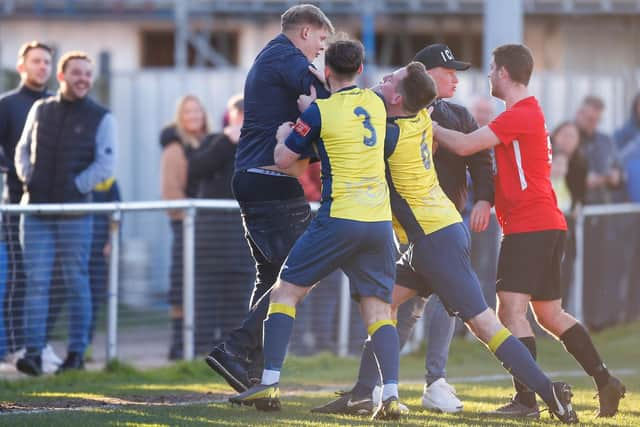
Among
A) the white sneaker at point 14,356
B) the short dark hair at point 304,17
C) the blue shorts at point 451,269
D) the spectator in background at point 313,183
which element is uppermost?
the short dark hair at point 304,17

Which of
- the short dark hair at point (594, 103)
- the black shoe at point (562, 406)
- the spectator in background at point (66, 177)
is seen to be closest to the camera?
the black shoe at point (562, 406)

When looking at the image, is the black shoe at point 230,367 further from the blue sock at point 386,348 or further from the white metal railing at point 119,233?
the white metal railing at point 119,233

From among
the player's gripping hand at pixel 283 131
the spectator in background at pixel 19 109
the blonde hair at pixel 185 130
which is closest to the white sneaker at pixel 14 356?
the spectator in background at pixel 19 109

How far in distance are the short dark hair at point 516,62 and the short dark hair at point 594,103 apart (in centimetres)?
612

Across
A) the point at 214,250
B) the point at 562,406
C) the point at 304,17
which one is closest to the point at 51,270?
the point at 214,250

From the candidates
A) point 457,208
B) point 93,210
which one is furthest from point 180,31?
point 457,208

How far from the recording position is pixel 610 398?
25.3 feet

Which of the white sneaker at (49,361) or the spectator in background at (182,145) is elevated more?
the spectator in background at (182,145)

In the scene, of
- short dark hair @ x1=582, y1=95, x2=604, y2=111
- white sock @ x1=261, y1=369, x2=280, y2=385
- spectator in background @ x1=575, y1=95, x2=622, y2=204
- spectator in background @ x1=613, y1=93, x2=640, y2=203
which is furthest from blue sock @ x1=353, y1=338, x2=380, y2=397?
spectator in background @ x1=613, y1=93, x2=640, y2=203

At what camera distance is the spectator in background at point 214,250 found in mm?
11055

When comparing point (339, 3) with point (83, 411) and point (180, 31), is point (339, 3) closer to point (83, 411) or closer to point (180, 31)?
point (180, 31)

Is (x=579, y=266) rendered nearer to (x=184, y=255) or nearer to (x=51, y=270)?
(x=184, y=255)

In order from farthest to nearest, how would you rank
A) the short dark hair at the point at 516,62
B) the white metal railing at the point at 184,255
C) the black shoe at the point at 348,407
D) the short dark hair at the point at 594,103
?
the short dark hair at the point at 594,103 < the white metal railing at the point at 184,255 < the short dark hair at the point at 516,62 < the black shoe at the point at 348,407

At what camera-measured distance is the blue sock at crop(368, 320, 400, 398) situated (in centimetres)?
702
